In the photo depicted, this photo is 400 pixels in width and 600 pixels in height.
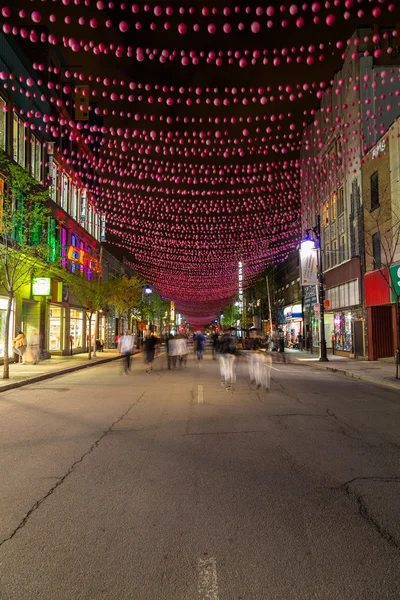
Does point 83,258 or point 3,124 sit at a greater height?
point 3,124

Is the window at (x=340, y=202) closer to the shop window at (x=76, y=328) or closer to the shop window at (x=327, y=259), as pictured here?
the shop window at (x=327, y=259)

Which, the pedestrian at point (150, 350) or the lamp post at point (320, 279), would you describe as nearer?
the pedestrian at point (150, 350)

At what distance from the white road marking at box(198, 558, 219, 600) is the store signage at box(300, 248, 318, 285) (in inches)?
1102

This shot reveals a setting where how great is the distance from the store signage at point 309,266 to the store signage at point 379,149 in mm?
6647

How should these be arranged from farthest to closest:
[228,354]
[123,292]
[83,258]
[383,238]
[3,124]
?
[123,292], [83,258], [383,238], [3,124], [228,354]

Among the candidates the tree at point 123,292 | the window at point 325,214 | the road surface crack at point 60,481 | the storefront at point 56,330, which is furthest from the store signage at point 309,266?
the road surface crack at point 60,481

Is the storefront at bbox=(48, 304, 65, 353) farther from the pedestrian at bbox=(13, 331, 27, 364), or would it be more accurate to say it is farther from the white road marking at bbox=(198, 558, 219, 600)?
the white road marking at bbox=(198, 558, 219, 600)

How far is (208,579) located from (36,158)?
95.8 ft

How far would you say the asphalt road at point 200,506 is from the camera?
3213 mm

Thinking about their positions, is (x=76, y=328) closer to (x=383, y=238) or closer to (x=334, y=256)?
(x=334, y=256)

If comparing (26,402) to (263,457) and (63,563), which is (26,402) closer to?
(263,457)

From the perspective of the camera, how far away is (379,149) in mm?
26312

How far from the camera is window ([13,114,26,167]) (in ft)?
82.1

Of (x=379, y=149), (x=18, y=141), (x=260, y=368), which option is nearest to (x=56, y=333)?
(x=18, y=141)
